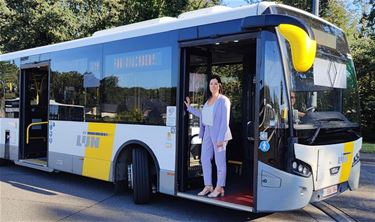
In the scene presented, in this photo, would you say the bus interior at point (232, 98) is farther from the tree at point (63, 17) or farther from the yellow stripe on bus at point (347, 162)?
the tree at point (63, 17)

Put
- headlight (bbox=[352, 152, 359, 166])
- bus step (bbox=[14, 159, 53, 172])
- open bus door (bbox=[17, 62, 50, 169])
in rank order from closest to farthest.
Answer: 1. headlight (bbox=[352, 152, 359, 166])
2. bus step (bbox=[14, 159, 53, 172])
3. open bus door (bbox=[17, 62, 50, 169])

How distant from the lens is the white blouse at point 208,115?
20.2 feet

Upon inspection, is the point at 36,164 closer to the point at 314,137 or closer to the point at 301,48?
the point at 314,137

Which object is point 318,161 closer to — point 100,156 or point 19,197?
point 100,156

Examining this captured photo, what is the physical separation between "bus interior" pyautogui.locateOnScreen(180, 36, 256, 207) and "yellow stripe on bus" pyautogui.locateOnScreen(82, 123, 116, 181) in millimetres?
1733

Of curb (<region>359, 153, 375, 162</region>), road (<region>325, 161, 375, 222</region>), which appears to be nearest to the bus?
road (<region>325, 161, 375, 222</region>)

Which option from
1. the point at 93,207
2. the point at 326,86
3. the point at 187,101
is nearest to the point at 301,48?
the point at 326,86

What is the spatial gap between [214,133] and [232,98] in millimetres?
2101

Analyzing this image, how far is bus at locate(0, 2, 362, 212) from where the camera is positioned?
5.20m

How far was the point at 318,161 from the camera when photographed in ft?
17.7

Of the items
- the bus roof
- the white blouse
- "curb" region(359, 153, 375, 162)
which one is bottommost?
"curb" region(359, 153, 375, 162)

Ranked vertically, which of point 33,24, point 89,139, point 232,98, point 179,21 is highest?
point 33,24

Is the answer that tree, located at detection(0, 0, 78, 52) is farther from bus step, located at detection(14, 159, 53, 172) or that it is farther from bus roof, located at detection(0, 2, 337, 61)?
bus roof, located at detection(0, 2, 337, 61)

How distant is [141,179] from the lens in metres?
6.89
